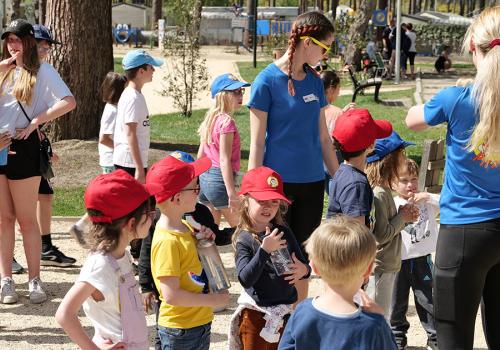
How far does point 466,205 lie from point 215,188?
2849mm

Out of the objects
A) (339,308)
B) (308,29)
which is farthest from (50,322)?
(339,308)

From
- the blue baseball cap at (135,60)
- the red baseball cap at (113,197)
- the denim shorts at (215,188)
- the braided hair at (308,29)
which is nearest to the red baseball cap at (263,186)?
the red baseball cap at (113,197)

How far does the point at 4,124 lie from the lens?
5863 mm

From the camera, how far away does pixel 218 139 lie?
614 centimetres

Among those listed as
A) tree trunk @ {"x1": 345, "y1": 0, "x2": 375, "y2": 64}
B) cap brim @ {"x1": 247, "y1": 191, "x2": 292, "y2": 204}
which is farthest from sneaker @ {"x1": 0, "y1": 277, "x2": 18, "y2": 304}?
tree trunk @ {"x1": 345, "y1": 0, "x2": 375, "y2": 64}

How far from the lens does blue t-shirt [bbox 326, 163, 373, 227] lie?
4.36m

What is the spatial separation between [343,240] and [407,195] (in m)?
2.28

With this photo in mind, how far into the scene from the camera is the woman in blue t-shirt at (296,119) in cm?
483

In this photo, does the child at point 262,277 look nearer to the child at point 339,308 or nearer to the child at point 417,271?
the child at point 339,308

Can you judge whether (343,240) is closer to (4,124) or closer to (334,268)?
(334,268)

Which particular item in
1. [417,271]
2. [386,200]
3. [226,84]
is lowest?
[417,271]

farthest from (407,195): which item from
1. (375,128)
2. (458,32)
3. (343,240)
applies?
(458,32)

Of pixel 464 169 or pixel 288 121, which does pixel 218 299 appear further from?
pixel 288 121

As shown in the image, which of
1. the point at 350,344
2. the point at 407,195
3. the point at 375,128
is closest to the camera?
the point at 350,344
